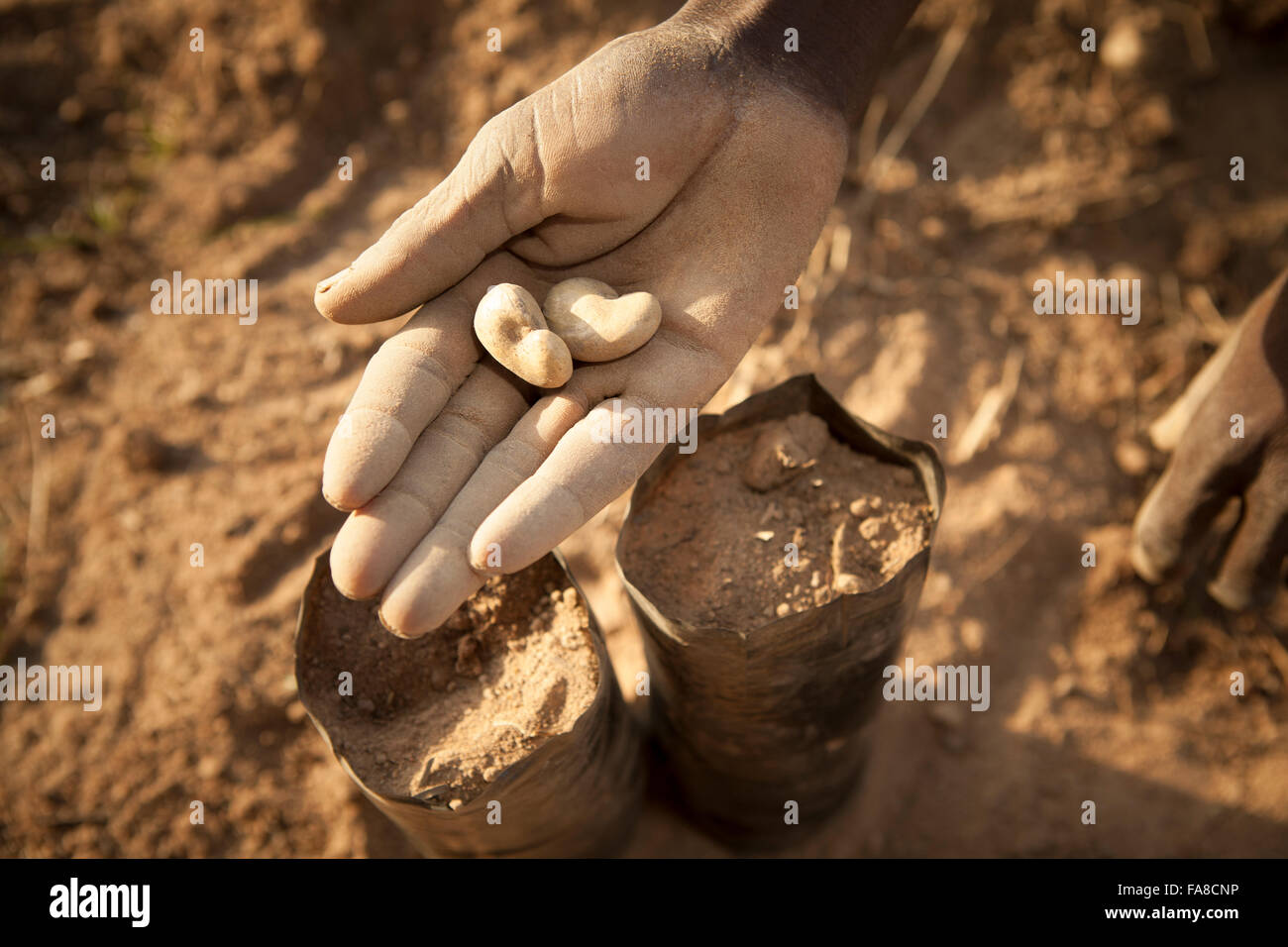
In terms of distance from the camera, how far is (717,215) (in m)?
2.07

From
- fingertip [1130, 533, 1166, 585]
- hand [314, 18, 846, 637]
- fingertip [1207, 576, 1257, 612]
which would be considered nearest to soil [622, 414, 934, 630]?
hand [314, 18, 846, 637]

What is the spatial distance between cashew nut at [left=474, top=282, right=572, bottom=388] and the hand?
0.29 feet

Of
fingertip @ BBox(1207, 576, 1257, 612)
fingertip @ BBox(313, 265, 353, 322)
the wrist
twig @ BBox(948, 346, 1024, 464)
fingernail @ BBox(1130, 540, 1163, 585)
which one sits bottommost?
fingertip @ BBox(1207, 576, 1257, 612)

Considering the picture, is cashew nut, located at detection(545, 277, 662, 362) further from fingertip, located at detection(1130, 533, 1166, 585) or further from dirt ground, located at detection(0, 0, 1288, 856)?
fingertip, located at detection(1130, 533, 1166, 585)

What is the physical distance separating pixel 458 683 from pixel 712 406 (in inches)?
68.1

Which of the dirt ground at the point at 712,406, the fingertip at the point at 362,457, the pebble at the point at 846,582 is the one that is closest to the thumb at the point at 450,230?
the fingertip at the point at 362,457

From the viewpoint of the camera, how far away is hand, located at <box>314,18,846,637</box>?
→ 1.62 metres

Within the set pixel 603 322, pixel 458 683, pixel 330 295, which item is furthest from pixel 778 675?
pixel 330 295

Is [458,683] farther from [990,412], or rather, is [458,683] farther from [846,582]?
[990,412]

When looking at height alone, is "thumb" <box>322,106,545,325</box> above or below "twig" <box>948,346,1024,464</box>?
above

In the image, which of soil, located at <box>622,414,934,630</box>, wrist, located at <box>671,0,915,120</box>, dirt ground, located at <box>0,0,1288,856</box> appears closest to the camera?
soil, located at <box>622,414,934,630</box>

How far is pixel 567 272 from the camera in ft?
7.03

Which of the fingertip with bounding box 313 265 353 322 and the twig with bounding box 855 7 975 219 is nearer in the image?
the fingertip with bounding box 313 265 353 322

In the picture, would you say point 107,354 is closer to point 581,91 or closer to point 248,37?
point 248,37
